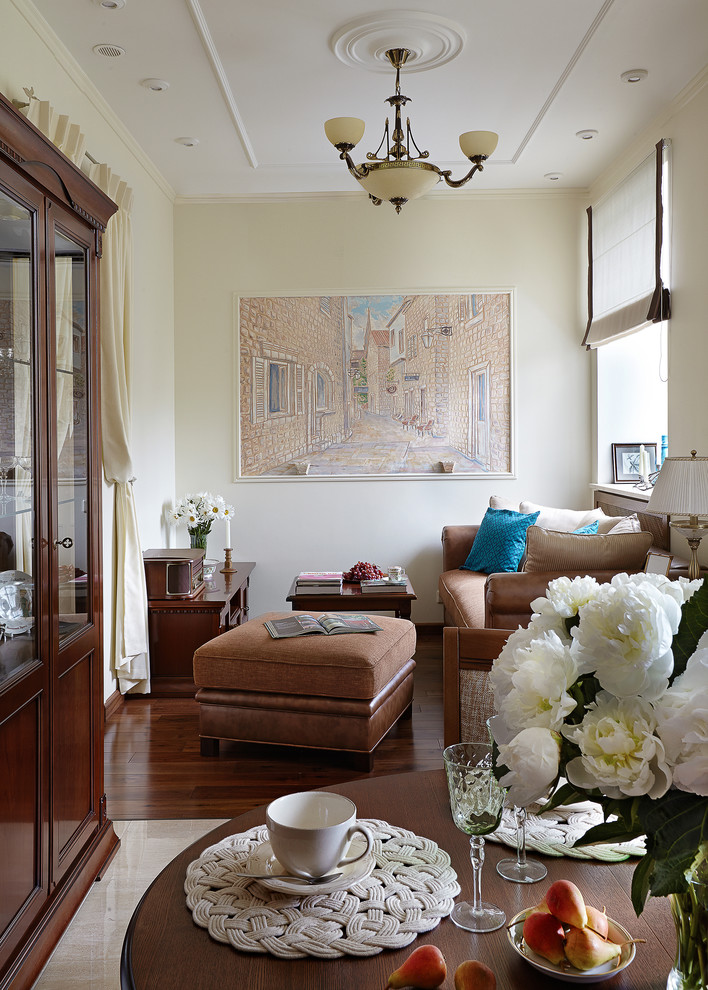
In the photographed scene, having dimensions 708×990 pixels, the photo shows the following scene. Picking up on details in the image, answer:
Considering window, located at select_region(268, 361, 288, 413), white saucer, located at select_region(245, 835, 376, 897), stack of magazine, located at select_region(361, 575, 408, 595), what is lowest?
stack of magazine, located at select_region(361, 575, 408, 595)

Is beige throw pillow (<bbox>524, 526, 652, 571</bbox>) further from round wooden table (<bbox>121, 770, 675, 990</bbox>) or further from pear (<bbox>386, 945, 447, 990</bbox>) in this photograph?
pear (<bbox>386, 945, 447, 990</bbox>)

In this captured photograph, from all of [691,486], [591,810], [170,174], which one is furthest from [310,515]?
[591,810]

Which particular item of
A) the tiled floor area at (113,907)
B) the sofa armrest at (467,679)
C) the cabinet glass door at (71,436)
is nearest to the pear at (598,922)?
the sofa armrest at (467,679)

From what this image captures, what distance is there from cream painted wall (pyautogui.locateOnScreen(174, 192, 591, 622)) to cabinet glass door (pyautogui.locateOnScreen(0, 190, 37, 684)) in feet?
11.8

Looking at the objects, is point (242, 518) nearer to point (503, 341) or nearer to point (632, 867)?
point (503, 341)

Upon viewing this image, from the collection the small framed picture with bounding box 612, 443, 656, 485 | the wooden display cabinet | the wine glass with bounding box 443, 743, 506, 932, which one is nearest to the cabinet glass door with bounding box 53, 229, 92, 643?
the wooden display cabinet

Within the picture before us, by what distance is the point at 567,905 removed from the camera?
938mm

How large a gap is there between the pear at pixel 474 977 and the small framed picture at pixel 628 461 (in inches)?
193

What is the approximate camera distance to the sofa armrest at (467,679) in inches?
68.2

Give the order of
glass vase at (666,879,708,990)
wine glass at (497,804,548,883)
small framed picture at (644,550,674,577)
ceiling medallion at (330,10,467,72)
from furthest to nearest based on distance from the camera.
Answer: small framed picture at (644,550,674,577) → ceiling medallion at (330,10,467,72) → wine glass at (497,804,548,883) → glass vase at (666,879,708,990)

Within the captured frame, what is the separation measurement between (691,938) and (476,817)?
1.09ft

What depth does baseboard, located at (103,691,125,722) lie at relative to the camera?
4137 mm

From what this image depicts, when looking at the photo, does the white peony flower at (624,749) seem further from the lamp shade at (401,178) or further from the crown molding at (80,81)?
the crown molding at (80,81)

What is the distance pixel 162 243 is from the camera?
5.40m
